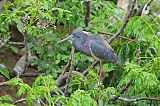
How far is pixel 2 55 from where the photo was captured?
463cm

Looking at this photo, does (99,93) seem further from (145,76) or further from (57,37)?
(57,37)

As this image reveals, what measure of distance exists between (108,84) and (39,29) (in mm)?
799

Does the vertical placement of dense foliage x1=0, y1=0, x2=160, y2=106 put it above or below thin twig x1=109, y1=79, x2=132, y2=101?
above

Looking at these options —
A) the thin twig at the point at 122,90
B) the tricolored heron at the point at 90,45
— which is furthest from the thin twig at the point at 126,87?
the tricolored heron at the point at 90,45

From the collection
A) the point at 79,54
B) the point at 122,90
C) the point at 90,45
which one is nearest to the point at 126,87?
the point at 122,90

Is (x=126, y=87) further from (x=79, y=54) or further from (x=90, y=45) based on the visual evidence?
(x=79, y=54)

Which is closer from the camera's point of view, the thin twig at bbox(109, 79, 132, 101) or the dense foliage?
the dense foliage

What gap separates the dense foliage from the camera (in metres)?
2.32

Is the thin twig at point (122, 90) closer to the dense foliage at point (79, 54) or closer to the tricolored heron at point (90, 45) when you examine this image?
the dense foliage at point (79, 54)

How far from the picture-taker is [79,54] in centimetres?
323

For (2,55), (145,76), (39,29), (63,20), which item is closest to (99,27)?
(63,20)

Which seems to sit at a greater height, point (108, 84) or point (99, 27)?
point (99, 27)

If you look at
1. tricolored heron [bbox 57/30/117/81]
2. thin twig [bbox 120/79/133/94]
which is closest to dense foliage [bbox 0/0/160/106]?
thin twig [bbox 120/79/133/94]

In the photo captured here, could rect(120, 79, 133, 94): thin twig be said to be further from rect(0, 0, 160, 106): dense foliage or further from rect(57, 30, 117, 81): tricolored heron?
rect(57, 30, 117, 81): tricolored heron
